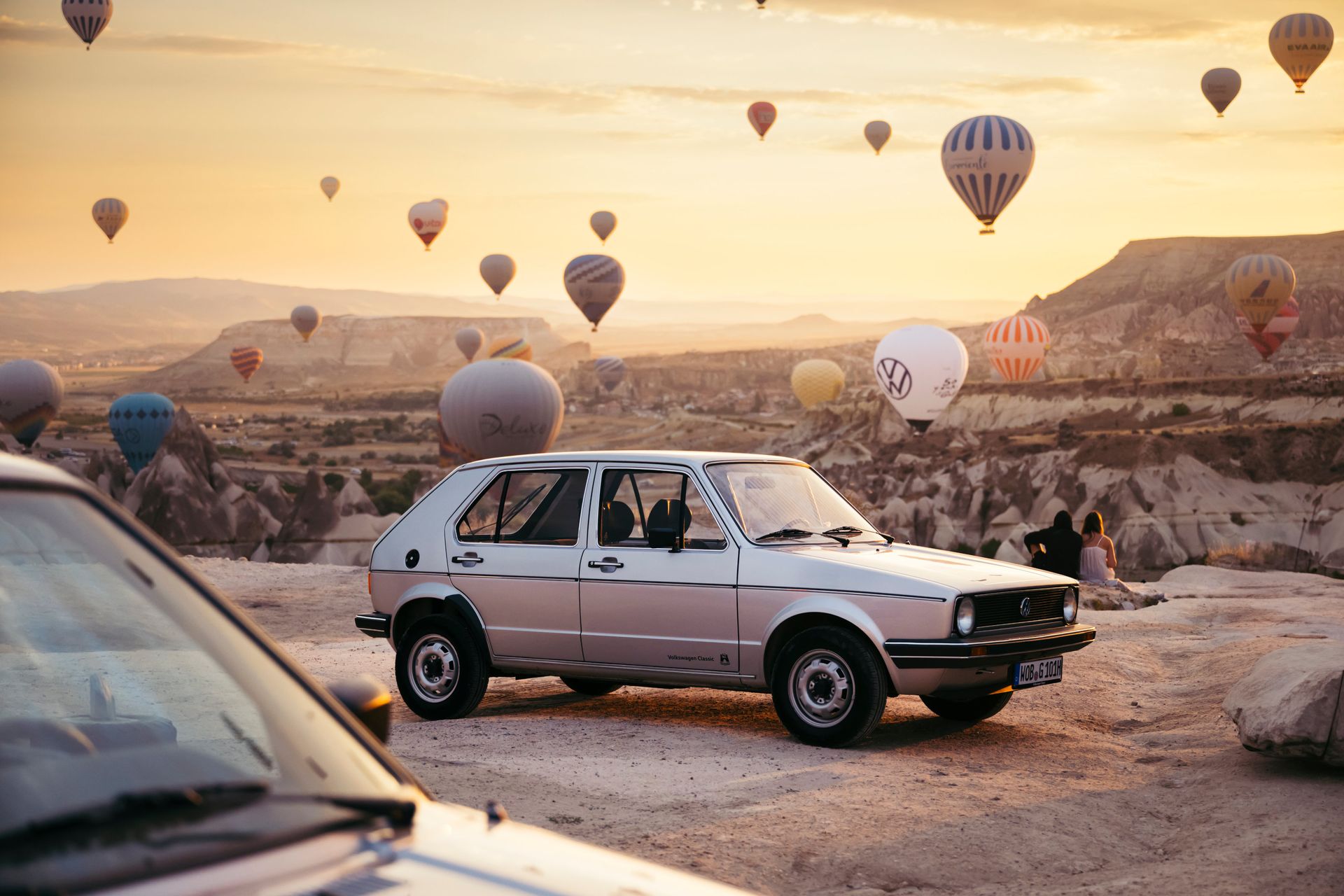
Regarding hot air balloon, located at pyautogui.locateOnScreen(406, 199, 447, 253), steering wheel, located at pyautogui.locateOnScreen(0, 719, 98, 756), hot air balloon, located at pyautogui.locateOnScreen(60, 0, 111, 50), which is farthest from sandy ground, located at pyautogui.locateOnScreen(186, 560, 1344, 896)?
hot air balloon, located at pyautogui.locateOnScreen(406, 199, 447, 253)

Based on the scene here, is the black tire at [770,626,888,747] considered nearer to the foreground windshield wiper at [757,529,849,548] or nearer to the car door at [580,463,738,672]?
the car door at [580,463,738,672]

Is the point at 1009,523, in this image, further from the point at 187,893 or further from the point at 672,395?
the point at 672,395

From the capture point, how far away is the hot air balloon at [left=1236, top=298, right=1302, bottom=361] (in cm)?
9588

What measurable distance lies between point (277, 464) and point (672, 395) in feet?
255

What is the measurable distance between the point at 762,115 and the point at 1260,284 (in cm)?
3264

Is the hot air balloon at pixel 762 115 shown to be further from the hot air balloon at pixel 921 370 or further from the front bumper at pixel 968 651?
the front bumper at pixel 968 651

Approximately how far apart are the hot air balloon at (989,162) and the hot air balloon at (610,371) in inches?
3685

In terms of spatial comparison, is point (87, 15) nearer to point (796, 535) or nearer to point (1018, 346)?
point (1018, 346)

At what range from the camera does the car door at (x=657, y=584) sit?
9250 millimetres

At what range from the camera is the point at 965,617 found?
28.5ft

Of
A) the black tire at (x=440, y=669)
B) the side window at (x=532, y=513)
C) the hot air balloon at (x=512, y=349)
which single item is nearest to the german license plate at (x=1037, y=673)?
the side window at (x=532, y=513)

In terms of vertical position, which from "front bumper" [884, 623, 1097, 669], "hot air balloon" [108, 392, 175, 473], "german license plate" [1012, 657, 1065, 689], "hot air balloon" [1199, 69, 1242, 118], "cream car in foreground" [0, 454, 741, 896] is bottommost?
"german license plate" [1012, 657, 1065, 689]

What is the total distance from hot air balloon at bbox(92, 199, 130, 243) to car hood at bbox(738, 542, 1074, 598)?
10893 cm

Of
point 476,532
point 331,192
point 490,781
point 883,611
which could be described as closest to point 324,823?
point 490,781
